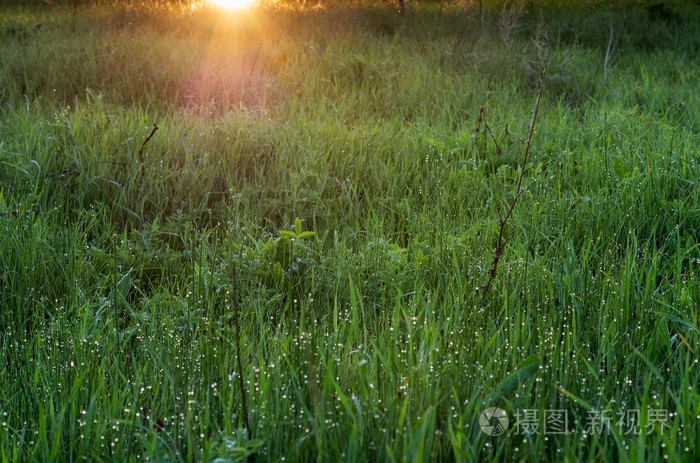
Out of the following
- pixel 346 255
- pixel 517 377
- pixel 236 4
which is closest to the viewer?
pixel 517 377

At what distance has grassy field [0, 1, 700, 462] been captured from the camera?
1.52 meters

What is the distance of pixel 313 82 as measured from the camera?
16.9 ft

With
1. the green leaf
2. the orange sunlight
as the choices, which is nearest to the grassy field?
the green leaf

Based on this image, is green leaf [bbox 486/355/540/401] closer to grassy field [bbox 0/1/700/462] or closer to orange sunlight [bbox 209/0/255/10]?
grassy field [bbox 0/1/700/462]

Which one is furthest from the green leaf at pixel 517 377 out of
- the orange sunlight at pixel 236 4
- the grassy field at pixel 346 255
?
the orange sunlight at pixel 236 4

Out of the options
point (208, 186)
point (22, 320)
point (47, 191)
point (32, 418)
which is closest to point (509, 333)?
point (32, 418)

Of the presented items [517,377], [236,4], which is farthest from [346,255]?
[236,4]

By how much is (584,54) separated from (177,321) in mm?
6012

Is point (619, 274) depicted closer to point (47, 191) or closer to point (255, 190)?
point (255, 190)

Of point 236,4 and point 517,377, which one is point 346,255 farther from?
point 236,4

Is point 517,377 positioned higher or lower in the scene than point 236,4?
lower

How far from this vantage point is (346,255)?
9.06ft

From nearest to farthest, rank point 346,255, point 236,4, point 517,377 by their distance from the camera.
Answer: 1. point 517,377
2. point 346,255
3. point 236,4

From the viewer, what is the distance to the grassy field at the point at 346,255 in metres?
1.52
